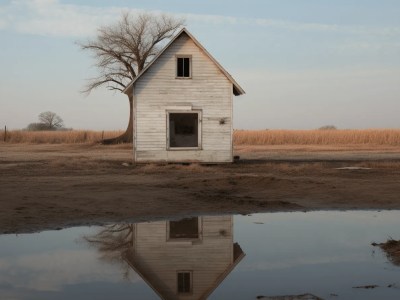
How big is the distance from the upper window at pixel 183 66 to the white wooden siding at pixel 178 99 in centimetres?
18

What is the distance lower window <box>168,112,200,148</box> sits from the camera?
104 ft

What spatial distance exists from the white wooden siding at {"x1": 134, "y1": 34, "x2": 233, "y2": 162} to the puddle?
558 inches

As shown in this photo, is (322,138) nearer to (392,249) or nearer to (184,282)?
(392,249)

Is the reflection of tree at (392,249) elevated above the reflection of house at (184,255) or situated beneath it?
elevated above

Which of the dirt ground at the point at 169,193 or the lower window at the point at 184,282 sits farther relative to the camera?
the dirt ground at the point at 169,193

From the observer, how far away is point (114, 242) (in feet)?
30.9

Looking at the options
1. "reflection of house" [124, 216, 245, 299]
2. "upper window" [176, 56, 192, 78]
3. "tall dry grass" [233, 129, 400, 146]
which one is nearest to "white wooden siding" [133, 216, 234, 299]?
"reflection of house" [124, 216, 245, 299]

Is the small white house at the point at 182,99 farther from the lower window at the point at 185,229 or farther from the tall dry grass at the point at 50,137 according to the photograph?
the tall dry grass at the point at 50,137

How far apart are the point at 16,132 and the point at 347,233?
5956 cm

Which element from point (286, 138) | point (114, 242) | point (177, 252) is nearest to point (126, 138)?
point (286, 138)

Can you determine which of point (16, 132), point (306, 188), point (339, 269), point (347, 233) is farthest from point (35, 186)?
point (16, 132)

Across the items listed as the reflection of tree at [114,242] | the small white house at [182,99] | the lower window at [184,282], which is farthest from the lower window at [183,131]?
the lower window at [184,282]

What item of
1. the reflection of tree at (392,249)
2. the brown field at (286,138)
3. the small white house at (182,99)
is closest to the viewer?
the reflection of tree at (392,249)

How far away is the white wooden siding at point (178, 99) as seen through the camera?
2550 cm
